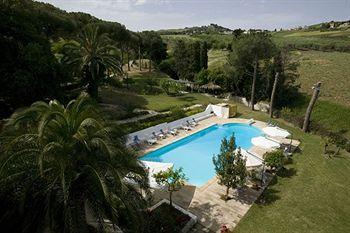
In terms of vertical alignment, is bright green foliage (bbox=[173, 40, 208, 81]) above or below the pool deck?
above

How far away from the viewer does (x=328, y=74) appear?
51.0 m

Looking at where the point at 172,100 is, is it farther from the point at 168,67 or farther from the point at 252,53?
the point at 168,67

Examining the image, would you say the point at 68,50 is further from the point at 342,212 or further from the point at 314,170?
the point at 342,212

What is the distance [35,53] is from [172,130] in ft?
42.8

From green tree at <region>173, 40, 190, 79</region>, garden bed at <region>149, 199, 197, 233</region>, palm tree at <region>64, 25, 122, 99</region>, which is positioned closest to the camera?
garden bed at <region>149, 199, 197, 233</region>

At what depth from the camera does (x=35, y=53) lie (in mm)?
19641

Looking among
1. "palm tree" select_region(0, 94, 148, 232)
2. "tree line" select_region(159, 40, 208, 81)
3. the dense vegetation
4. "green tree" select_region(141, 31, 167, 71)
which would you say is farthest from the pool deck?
"green tree" select_region(141, 31, 167, 71)

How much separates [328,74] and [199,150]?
36.8m

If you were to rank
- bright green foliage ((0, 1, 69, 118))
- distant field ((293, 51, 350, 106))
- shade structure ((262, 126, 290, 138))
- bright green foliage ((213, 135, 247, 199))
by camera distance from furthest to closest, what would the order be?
distant field ((293, 51, 350, 106))
shade structure ((262, 126, 290, 138))
bright green foliage ((0, 1, 69, 118))
bright green foliage ((213, 135, 247, 199))

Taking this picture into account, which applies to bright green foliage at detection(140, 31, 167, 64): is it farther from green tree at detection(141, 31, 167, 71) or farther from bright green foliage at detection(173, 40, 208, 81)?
bright green foliage at detection(173, 40, 208, 81)

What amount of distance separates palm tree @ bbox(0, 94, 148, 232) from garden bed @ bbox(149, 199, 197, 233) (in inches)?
126

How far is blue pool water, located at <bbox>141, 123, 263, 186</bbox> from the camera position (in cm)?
2162

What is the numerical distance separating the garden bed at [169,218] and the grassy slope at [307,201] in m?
2.41

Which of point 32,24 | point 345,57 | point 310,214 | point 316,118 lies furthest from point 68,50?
point 345,57
